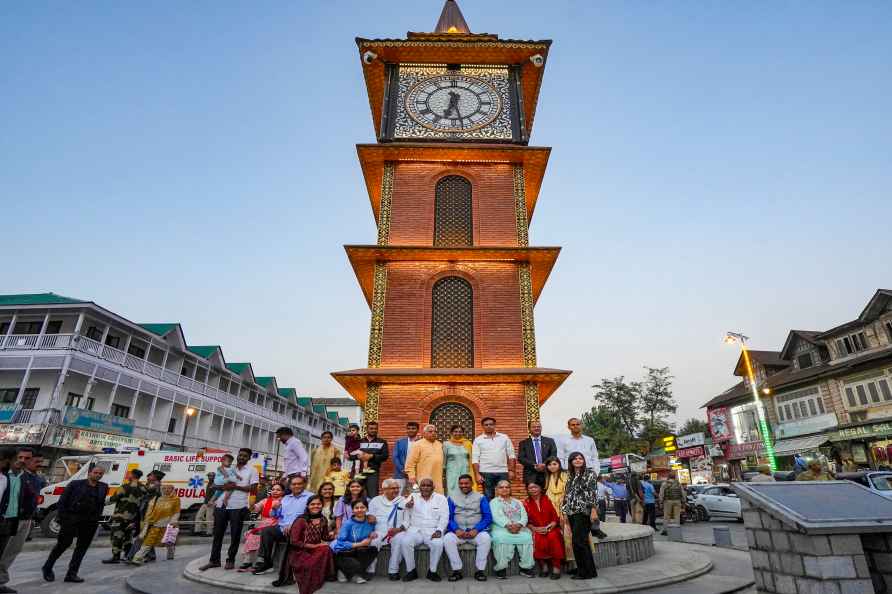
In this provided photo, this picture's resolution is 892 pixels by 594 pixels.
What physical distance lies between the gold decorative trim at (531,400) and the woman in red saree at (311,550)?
24.5ft

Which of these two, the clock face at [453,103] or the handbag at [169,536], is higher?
the clock face at [453,103]

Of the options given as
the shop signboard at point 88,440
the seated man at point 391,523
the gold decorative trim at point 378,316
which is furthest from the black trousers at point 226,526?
the shop signboard at point 88,440

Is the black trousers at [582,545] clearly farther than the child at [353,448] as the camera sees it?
No

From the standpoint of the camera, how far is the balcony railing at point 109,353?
22.8 m

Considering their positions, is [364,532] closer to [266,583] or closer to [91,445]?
[266,583]

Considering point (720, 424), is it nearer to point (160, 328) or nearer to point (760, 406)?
point (760, 406)

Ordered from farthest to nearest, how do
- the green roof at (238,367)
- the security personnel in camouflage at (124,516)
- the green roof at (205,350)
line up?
1. the green roof at (238,367)
2. the green roof at (205,350)
3. the security personnel in camouflage at (124,516)

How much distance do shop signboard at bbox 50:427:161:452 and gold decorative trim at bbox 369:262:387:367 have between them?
48.6 feet

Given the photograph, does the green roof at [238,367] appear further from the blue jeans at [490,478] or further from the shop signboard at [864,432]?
the shop signboard at [864,432]

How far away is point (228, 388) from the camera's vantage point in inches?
1448

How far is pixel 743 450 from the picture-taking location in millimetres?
32938

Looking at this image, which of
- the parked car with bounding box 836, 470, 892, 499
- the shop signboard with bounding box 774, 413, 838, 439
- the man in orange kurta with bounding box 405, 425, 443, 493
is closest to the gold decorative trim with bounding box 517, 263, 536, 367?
the man in orange kurta with bounding box 405, 425, 443, 493

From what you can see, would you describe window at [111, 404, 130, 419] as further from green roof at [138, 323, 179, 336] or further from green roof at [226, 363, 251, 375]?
green roof at [226, 363, 251, 375]

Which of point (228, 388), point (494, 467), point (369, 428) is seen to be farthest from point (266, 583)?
point (228, 388)
